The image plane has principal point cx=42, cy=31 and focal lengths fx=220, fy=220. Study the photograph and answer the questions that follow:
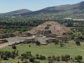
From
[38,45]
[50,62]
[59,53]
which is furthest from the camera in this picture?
[38,45]

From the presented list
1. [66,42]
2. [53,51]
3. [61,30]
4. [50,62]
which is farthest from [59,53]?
→ [61,30]

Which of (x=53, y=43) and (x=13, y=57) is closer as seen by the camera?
(x=13, y=57)

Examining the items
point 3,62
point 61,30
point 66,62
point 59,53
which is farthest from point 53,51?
point 61,30

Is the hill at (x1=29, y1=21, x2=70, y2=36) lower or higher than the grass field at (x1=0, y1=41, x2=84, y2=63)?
higher

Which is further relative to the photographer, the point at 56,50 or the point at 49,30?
the point at 49,30

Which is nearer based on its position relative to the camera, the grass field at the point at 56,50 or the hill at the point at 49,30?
the grass field at the point at 56,50

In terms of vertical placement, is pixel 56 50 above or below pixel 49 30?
below

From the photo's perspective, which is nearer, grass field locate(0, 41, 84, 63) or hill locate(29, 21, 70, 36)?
grass field locate(0, 41, 84, 63)

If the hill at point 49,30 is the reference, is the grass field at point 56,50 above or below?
below

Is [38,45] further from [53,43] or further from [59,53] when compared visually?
[59,53]

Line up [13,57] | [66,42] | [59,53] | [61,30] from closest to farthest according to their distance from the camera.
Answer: [13,57] < [59,53] < [66,42] < [61,30]
